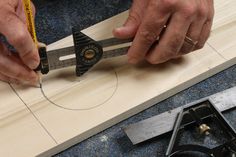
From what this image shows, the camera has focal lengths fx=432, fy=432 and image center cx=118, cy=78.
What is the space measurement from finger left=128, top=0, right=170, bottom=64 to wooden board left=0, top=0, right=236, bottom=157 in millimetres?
98

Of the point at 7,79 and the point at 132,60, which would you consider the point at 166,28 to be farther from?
the point at 7,79

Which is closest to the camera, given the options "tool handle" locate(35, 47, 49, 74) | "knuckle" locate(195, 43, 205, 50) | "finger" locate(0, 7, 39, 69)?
"finger" locate(0, 7, 39, 69)

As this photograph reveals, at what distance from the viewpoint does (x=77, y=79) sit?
113cm

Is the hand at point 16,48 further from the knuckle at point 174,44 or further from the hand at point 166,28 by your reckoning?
the knuckle at point 174,44

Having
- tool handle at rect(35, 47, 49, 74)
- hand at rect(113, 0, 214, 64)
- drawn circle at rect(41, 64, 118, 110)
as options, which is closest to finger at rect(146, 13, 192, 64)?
hand at rect(113, 0, 214, 64)

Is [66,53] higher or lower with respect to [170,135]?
higher

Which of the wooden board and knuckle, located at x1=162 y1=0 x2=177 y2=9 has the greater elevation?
knuckle, located at x1=162 y1=0 x2=177 y2=9

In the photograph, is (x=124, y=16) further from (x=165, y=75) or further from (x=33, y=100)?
(x=33, y=100)

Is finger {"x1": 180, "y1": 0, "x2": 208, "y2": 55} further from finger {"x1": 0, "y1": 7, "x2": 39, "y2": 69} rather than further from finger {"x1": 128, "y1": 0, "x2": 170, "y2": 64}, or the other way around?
finger {"x1": 0, "y1": 7, "x2": 39, "y2": 69}

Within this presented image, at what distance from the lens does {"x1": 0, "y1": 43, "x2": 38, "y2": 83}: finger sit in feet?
3.31

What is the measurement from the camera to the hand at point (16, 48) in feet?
3.04

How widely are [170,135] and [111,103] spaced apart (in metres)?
0.17

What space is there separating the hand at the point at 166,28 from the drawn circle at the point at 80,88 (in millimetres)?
89

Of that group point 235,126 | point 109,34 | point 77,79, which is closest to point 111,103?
point 77,79
